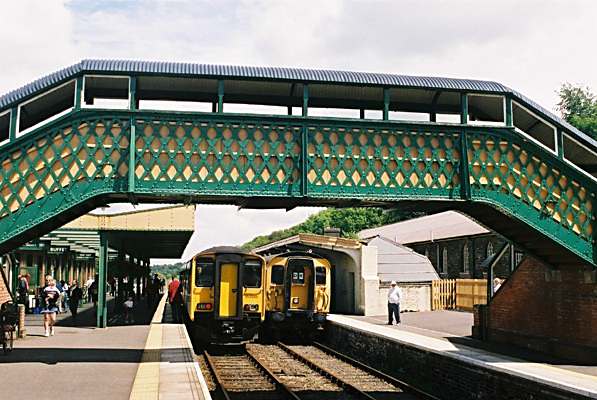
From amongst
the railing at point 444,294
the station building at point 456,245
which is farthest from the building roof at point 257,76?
the station building at point 456,245

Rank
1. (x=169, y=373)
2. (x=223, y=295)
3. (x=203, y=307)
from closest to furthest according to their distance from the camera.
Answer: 1. (x=169, y=373)
2. (x=203, y=307)
3. (x=223, y=295)

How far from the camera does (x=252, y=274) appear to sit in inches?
736

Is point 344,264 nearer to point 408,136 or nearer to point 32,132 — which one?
point 408,136

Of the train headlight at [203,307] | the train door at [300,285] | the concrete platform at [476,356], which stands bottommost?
the concrete platform at [476,356]

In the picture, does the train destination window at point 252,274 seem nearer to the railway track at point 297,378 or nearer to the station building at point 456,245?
the railway track at point 297,378

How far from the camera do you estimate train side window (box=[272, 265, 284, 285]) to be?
69.3 ft

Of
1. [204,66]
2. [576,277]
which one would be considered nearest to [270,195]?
[204,66]

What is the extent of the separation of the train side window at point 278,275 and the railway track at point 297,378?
244 cm

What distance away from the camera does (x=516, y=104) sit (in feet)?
41.8

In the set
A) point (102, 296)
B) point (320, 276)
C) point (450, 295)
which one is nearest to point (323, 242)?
point (450, 295)

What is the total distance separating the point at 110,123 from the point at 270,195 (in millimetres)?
3088

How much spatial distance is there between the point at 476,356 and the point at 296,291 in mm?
9104

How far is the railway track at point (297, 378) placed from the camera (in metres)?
13.2

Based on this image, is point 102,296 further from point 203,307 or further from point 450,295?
point 450,295
